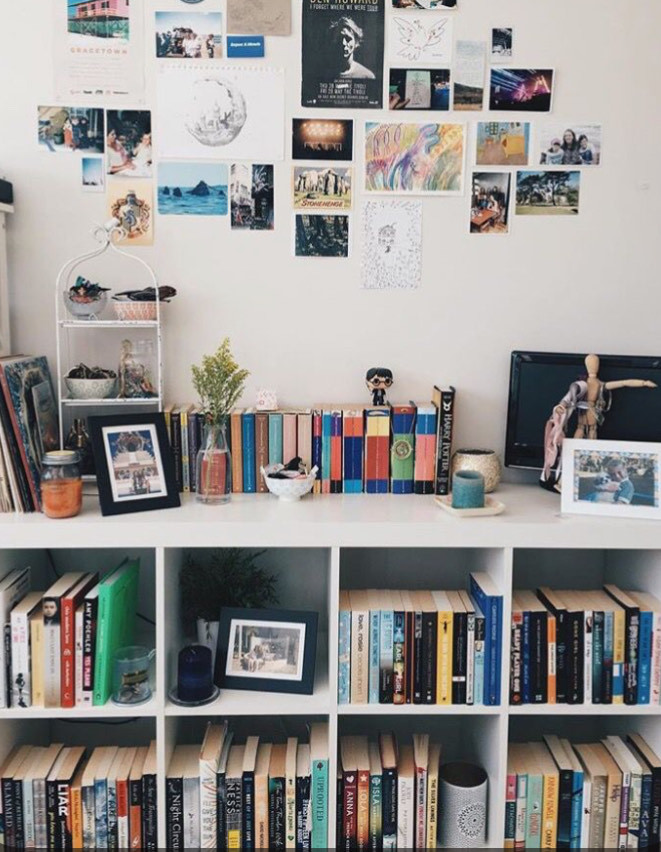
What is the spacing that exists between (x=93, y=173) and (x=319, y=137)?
0.59 metres

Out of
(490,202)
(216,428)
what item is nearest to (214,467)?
(216,428)

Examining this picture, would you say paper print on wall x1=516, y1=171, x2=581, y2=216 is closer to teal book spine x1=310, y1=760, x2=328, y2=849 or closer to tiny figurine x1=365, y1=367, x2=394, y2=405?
tiny figurine x1=365, y1=367, x2=394, y2=405

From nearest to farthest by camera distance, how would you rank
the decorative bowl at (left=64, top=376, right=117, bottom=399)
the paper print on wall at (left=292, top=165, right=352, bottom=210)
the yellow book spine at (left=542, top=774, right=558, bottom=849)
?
the yellow book spine at (left=542, top=774, right=558, bottom=849)
the decorative bowl at (left=64, top=376, right=117, bottom=399)
the paper print on wall at (left=292, top=165, right=352, bottom=210)

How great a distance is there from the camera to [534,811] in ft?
6.54


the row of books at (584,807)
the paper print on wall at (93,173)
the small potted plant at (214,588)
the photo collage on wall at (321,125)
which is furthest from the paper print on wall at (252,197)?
the row of books at (584,807)

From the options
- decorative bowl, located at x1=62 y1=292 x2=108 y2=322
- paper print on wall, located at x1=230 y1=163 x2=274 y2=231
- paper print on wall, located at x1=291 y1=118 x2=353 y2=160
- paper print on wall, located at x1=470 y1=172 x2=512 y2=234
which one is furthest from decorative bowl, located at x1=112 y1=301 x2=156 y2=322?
paper print on wall, located at x1=470 y1=172 x2=512 y2=234

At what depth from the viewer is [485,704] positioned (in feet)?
6.44

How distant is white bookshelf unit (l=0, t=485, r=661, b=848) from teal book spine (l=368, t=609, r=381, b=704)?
0.17 ft

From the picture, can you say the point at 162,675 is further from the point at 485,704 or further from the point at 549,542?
the point at 549,542

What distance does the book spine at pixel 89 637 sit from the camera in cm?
190

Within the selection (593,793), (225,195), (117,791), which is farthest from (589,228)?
(117,791)

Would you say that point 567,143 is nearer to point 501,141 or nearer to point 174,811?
point 501,141

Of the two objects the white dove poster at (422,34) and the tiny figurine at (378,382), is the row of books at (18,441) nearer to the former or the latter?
the tiny figurine at (378,382)

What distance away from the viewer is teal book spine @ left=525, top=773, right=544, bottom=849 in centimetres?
199
